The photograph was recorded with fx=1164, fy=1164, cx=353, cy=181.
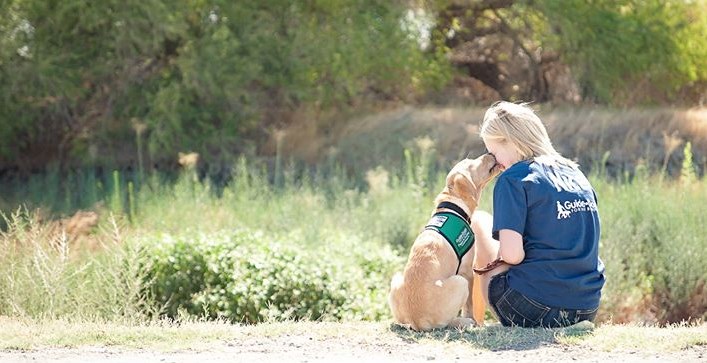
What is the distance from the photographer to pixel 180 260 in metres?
9.48

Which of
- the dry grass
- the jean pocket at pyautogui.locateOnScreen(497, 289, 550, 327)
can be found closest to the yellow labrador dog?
the jean pocket at pyautogui.locateOnScreen(497, 289, 550, 327)

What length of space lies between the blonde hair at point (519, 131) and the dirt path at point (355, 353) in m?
1.08

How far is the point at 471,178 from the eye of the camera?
267 inches

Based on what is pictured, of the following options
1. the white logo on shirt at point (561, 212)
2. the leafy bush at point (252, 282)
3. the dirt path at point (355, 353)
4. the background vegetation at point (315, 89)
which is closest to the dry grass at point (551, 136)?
the background vegetation at point (315, 89)

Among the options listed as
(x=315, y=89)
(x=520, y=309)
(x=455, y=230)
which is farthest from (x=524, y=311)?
(x=315, y=89)

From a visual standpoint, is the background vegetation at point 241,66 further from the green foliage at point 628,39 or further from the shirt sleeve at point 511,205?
the shirt sleeve at point 511,205

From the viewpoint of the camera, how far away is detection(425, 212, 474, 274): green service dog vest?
21.6 feet

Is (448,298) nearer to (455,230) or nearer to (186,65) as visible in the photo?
(455,230)

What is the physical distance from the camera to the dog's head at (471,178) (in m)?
6.75

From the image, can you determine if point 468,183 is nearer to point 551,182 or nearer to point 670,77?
point 551,182

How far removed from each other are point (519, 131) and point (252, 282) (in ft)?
11.1

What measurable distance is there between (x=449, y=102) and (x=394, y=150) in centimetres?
289

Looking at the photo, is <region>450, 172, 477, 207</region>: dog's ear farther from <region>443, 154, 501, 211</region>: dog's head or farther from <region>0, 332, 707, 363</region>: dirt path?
<region>0, 332, 707, 363</region>: dirt path

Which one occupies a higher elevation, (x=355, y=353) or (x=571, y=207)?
(x=571, y=207)
